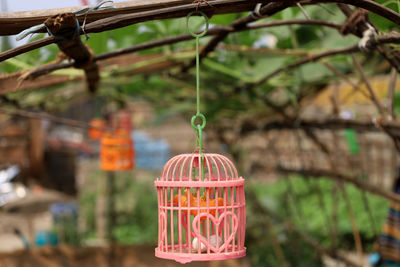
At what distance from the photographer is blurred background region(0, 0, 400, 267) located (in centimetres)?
243

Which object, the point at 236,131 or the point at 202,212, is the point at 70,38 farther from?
the point at 236,131

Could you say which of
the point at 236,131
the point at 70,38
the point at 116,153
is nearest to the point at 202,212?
the point at 70,38

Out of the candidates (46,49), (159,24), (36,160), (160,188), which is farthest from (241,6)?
(36,160)

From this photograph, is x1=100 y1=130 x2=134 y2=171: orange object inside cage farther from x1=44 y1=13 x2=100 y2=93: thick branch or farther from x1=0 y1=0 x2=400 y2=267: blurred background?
x1=44 y1=13 x2=100 y2=93: thick branch

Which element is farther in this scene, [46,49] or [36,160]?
[36,160]

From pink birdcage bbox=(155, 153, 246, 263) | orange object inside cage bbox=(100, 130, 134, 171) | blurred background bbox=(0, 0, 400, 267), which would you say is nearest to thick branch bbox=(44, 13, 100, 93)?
blurred background bbox=(0, 0, 400, 267)

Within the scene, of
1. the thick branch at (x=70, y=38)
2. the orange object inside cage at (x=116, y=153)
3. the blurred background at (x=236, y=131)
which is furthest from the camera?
the orange object inside cage at (x=116, y=153)

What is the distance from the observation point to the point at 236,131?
14.7 feet

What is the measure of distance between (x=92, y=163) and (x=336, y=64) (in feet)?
27.2

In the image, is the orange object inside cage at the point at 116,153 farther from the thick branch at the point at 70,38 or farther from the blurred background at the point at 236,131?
the thick branch at the point at 70,38

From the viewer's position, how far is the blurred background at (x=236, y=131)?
95.7 inches

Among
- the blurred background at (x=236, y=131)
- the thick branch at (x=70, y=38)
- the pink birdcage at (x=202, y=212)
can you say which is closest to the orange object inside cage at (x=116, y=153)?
the blurred background at (x=236, y=131)

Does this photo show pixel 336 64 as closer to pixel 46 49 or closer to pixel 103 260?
pixel 46 49

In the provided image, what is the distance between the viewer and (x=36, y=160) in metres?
7.96
